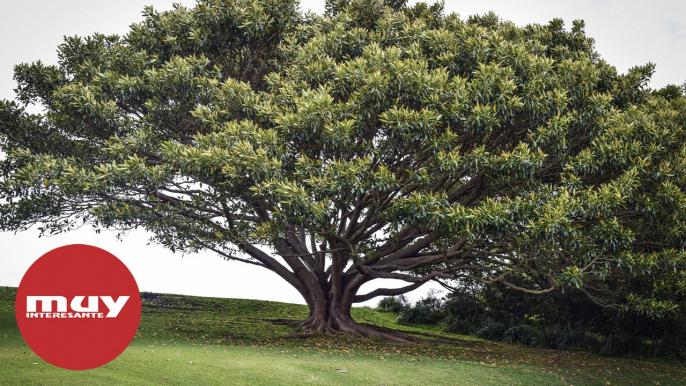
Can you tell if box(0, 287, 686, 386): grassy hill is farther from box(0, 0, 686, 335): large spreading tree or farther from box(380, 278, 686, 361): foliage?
box(0, 0, 686, 335): large spreading tree

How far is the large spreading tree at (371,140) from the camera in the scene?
11.0 metres

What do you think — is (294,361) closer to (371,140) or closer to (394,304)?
(371,140)

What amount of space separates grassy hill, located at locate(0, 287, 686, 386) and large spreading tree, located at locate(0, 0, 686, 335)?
205 centimetres

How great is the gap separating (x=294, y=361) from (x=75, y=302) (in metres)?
4.72

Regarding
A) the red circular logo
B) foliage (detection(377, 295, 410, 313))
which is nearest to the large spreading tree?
the red circular logo

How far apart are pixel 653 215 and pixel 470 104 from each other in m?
4.62

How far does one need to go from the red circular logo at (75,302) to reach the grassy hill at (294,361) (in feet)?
1.96

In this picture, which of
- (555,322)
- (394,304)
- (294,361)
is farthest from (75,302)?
(394,304)

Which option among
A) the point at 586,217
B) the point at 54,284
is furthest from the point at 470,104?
the point at 54,284

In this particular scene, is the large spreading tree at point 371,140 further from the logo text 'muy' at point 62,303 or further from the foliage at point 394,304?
the foliage at point 394,304

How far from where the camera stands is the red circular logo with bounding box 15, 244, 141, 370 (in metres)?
8.00

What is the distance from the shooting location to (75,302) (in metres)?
8.06

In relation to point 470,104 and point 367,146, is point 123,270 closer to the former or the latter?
point 367,146

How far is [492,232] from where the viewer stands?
11.0m
